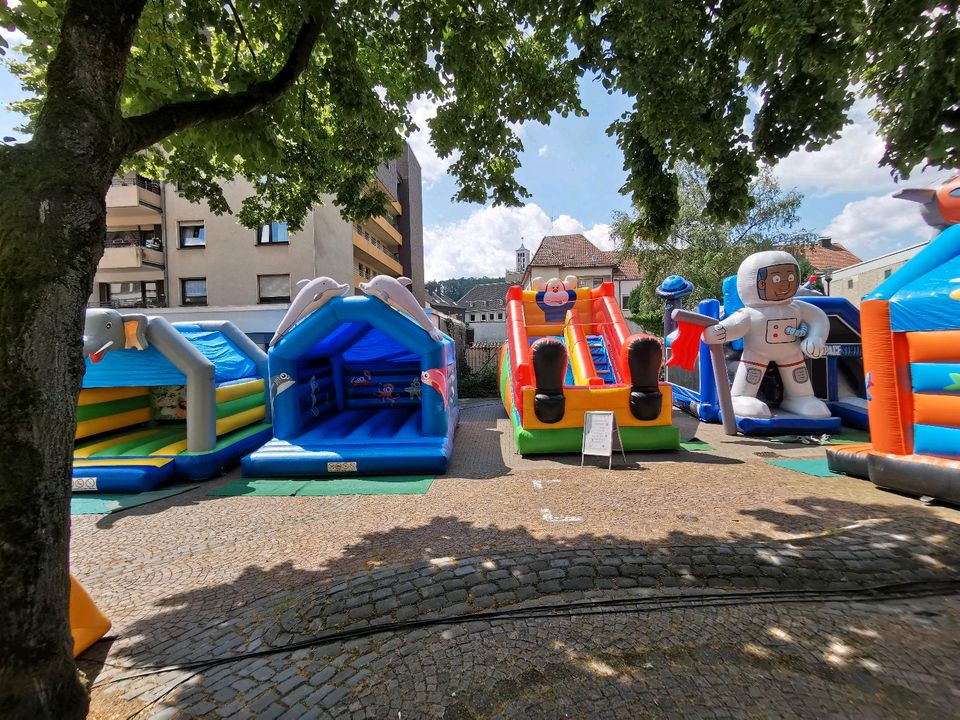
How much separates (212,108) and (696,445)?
25.2 ft

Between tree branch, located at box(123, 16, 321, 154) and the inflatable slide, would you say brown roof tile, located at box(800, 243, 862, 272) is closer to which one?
the inflatable slide

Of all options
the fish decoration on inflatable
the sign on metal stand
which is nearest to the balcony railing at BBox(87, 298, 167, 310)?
the fish decoration on inflatable

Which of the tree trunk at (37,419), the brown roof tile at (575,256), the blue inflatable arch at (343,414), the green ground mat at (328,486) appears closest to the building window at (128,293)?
the blue inflatable arch at (343,414)

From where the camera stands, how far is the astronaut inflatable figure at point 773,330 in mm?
8266

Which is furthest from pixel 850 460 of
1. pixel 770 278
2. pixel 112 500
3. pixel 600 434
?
pixel 112 500

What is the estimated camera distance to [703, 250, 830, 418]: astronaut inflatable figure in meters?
8.27

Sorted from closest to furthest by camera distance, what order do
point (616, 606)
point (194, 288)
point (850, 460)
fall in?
point (616, 606) < point (850, 460) < point (194, 288)

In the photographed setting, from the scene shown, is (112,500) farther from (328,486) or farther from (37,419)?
(37,419)

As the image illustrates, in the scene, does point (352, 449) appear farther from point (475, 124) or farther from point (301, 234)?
point (301, 234)

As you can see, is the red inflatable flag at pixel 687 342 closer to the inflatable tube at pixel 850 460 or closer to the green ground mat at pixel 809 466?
the green ground mat at pixel 809 466

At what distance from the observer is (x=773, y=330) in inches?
328

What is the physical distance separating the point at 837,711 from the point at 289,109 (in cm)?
599

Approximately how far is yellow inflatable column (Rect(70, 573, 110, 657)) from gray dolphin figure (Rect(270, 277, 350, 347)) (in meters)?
4.46

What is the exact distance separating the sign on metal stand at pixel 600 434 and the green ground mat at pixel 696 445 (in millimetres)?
1410
